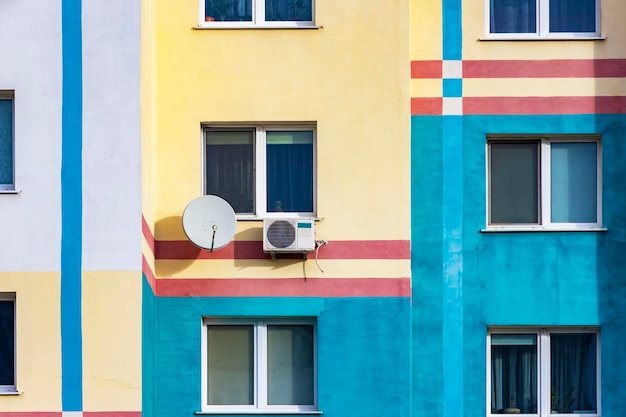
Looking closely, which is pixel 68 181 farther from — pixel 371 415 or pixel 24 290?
pixel 371 415

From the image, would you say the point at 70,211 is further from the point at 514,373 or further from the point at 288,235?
the point at 514,373

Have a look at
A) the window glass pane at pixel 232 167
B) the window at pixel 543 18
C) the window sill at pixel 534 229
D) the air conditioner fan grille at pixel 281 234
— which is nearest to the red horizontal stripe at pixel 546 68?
the window at pixel 543 18

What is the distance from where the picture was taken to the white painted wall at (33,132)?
18.3 metres

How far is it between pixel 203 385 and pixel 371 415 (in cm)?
253

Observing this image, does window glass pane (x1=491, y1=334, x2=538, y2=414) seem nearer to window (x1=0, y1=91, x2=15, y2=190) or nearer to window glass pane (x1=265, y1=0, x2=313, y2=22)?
window glass pane (x1=265, y1=0, x2=313, y2=22)

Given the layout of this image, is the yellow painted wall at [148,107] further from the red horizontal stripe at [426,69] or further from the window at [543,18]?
the window at [543,18]

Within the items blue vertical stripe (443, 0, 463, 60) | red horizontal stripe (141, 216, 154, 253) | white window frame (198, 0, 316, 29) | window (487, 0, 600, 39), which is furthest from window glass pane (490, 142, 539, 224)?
red horizontal stripe (141, 216, 154, 253)

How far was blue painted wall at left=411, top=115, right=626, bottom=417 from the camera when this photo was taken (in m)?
20.3

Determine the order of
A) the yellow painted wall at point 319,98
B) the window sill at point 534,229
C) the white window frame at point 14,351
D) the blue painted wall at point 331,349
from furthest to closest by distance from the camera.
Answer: the window sill at point 534,229, the yellow painted wall at point 319,98, the blue painted wall at point 331,349, the white window frame at point 14,351

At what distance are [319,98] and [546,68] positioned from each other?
3.66 meters

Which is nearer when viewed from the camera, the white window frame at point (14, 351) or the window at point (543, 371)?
the white window frame at point (14, 351)

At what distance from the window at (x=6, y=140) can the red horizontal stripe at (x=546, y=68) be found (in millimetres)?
7011

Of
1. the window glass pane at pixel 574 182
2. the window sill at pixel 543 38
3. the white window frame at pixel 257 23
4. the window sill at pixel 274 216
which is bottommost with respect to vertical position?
the window sill at pixel 274 216

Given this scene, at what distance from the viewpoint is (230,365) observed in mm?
20109
